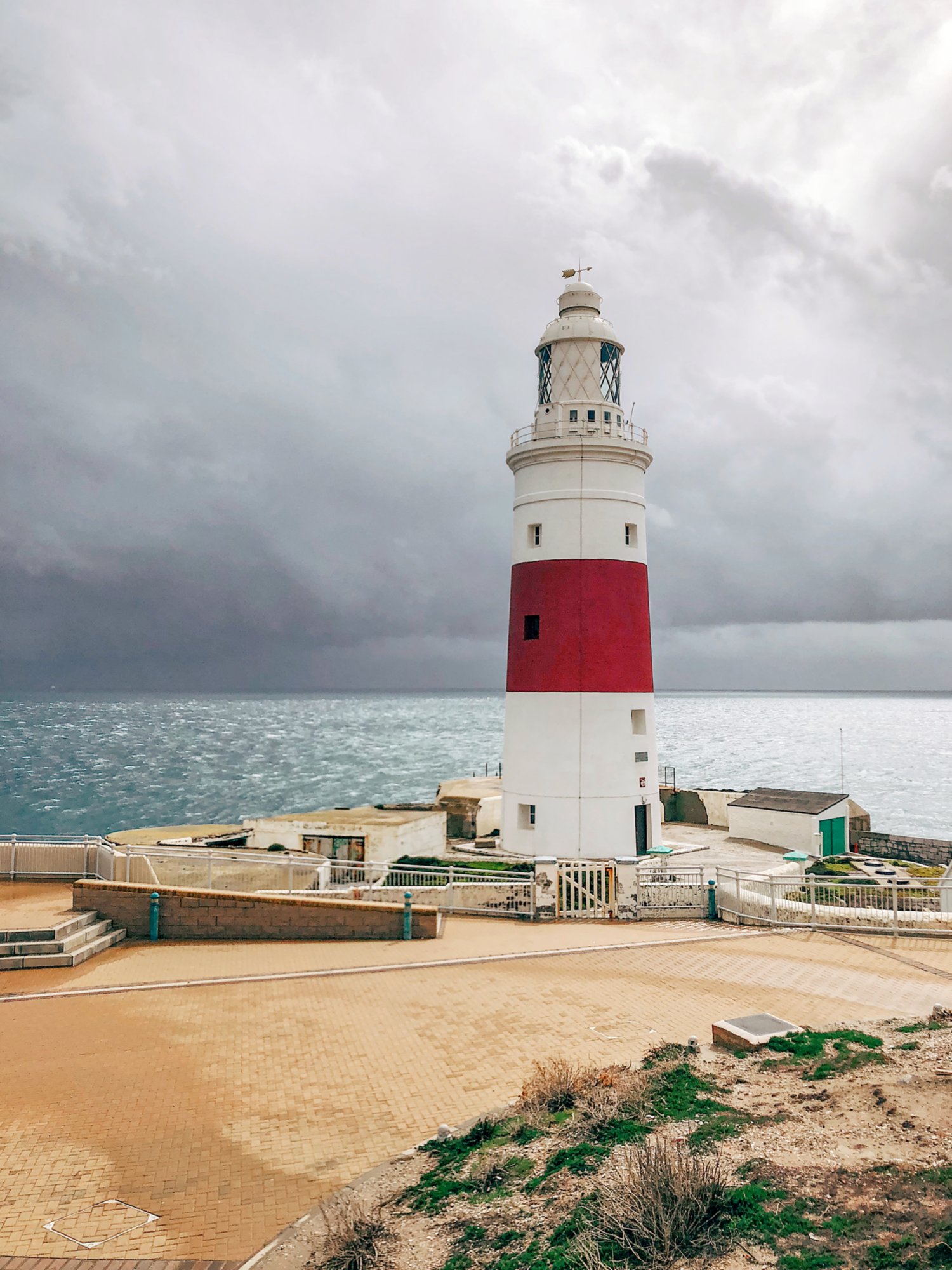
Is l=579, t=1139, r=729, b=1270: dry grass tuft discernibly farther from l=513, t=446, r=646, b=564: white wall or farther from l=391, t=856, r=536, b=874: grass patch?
l=513, t=446, r=646, b=564: white wall

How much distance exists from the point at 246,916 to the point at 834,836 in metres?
21.6

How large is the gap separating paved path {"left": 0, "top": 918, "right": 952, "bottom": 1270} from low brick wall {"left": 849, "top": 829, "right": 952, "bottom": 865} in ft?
69.9

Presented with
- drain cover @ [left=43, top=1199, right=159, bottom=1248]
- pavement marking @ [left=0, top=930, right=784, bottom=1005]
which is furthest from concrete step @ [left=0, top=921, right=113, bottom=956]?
drain cover @ [left=43, top=1199, right=159, bottom=1248]

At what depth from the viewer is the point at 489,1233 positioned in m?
6.88

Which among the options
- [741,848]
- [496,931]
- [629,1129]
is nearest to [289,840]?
[496,931]

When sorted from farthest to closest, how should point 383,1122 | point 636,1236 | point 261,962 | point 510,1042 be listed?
point 261,962 < point 510,1042 < point 383,1122 < point 636,1236

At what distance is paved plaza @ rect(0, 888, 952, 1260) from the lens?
8188 millimetres

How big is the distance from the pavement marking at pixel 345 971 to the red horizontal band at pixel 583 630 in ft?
30.3

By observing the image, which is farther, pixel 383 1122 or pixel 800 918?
pixel 800 918

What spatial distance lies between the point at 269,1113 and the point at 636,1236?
479 cm

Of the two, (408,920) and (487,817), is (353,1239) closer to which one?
(408,920)

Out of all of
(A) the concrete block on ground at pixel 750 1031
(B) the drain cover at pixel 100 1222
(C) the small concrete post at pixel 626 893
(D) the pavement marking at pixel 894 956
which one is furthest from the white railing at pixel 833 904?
(B) the drain cover at pixel 100 1222

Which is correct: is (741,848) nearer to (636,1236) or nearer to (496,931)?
(496,931)

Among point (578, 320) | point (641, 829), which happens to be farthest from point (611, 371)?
point (641, 829)
